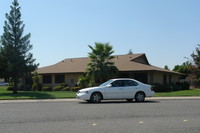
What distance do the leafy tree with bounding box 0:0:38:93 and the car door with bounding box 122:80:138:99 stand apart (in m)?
16.6

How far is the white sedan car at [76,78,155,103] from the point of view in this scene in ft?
56.3

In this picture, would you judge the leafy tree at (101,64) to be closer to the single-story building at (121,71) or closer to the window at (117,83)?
the single-story building at (121,71)

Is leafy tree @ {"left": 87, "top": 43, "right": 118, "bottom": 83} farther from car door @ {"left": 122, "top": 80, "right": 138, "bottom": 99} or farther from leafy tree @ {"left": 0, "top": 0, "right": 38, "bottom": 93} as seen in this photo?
car door @ {"left": 122, "top": 80, "right": 138, "bottom": 99}

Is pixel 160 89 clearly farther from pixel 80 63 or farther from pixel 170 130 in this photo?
pixel 170 130

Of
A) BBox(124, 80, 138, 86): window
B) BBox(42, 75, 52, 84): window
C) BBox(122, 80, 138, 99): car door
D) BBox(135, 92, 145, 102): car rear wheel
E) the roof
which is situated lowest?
BBox(135, 92, 145, 102): car rear wheel

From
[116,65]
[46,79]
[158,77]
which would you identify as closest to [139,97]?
[158,77]

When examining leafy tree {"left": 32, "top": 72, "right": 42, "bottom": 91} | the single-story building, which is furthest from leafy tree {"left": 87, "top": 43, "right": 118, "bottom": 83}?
leafy tree {"left": 32, "top": 72, "right": 42, "bottom": 91}

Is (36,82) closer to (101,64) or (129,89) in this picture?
(101,64)

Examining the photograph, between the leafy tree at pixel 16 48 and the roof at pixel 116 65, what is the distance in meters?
6.27

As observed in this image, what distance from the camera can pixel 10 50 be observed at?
3061 cm

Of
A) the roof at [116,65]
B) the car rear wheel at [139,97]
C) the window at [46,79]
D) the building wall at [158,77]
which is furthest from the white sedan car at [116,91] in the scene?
the window at [46,79]

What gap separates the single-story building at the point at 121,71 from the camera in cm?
3331

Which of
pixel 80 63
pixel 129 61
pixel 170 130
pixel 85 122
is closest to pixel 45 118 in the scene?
pixel 85 122

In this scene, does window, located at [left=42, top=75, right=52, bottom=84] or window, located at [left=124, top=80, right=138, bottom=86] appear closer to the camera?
window, located at [left=124, top=80, right=138, bottom=86]
